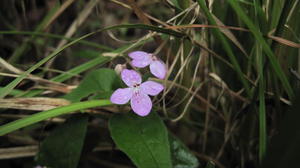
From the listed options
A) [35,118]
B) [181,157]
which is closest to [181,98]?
[181,157]

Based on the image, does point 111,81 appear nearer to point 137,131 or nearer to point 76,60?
point 137,131

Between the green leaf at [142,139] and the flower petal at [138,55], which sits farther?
the flower petal at [138,55]

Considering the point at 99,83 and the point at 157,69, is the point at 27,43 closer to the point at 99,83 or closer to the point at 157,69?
the point at 99,83

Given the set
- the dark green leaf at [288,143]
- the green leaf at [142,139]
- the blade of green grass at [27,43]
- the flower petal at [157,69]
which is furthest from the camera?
the blade of green grass at [27,43]

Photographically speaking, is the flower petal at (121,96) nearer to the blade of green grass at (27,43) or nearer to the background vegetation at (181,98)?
the background vegetation at (181,98)

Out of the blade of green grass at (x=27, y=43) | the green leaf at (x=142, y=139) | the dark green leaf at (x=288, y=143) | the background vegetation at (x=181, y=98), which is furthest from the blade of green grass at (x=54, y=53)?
the blade of green grass at (x=27, y=43)

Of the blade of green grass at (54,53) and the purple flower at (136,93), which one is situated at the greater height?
the blade of green grass at (54,53)

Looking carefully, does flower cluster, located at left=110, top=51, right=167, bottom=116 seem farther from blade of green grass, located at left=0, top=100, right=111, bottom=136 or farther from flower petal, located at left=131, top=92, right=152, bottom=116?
blade of green grass, located at left=0, top=100, right=111, bottom=136

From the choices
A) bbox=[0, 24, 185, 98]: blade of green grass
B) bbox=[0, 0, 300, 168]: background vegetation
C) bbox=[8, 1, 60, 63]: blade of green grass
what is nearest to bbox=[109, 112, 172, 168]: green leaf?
bbox=[0, 0, 300, 168]: background vegetation
